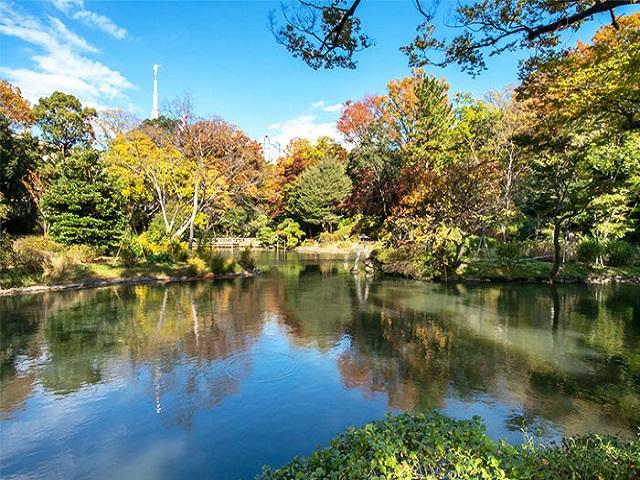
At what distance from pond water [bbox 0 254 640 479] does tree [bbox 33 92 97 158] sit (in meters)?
19.2

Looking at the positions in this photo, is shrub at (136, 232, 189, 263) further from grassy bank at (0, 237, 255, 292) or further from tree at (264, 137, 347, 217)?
tree at (264, 137, 347, 217)

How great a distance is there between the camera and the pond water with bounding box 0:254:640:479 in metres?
4.53

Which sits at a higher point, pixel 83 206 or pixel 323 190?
pixel 323 190

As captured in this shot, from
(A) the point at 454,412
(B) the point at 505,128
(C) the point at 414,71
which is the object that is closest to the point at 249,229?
(C) the point at 414,71

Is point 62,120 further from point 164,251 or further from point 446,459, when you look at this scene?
point 446,459

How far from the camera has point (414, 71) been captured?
33.0m

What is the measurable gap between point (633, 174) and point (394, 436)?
19574mm

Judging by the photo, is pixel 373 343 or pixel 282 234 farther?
pixel 282 234

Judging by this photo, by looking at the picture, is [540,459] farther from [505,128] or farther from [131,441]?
[505,128]

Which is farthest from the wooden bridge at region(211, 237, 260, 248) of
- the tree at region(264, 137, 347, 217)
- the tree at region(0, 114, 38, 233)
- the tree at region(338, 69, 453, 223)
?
the tree at region(0, 114, 38, 233)

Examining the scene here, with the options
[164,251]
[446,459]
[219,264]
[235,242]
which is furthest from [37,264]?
[235,242]

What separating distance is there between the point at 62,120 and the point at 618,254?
31613mm

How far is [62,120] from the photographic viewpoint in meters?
27.5

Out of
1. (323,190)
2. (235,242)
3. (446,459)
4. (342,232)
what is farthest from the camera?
(342,232)
